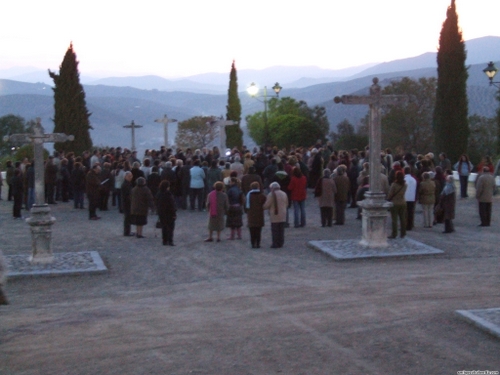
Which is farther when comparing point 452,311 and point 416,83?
point 416,83

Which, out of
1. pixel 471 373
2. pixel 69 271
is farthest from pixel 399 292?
pixel 69 271

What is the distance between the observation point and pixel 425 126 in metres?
51.6

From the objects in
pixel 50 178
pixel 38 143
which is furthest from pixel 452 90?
pixel 38 143

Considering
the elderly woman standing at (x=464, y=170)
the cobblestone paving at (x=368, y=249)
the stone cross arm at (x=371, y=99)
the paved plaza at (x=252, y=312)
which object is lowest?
the paved plaza at (x=252, y=312)

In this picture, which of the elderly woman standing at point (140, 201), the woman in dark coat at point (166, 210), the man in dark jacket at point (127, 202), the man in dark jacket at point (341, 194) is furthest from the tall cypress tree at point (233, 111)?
the woman in dark coat at point (166, 210)

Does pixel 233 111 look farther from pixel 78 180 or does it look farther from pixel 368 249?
pixel 368 249

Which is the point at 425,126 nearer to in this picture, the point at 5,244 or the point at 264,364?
the point at 5,244

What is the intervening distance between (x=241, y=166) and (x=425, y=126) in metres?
32.2

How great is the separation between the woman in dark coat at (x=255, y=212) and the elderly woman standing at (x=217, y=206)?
0.95 meters

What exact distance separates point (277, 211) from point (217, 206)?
1.63 m

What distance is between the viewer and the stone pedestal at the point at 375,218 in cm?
1423

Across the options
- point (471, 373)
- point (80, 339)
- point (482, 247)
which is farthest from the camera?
point (482, 247)

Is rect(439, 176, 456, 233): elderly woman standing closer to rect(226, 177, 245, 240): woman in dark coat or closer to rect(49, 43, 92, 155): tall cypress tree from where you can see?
rect(226, 177, 245, 240): woman in dark coat

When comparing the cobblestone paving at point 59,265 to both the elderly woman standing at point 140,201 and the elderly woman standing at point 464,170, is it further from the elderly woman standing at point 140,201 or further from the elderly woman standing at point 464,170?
the elderly woman standing at point 464,170
